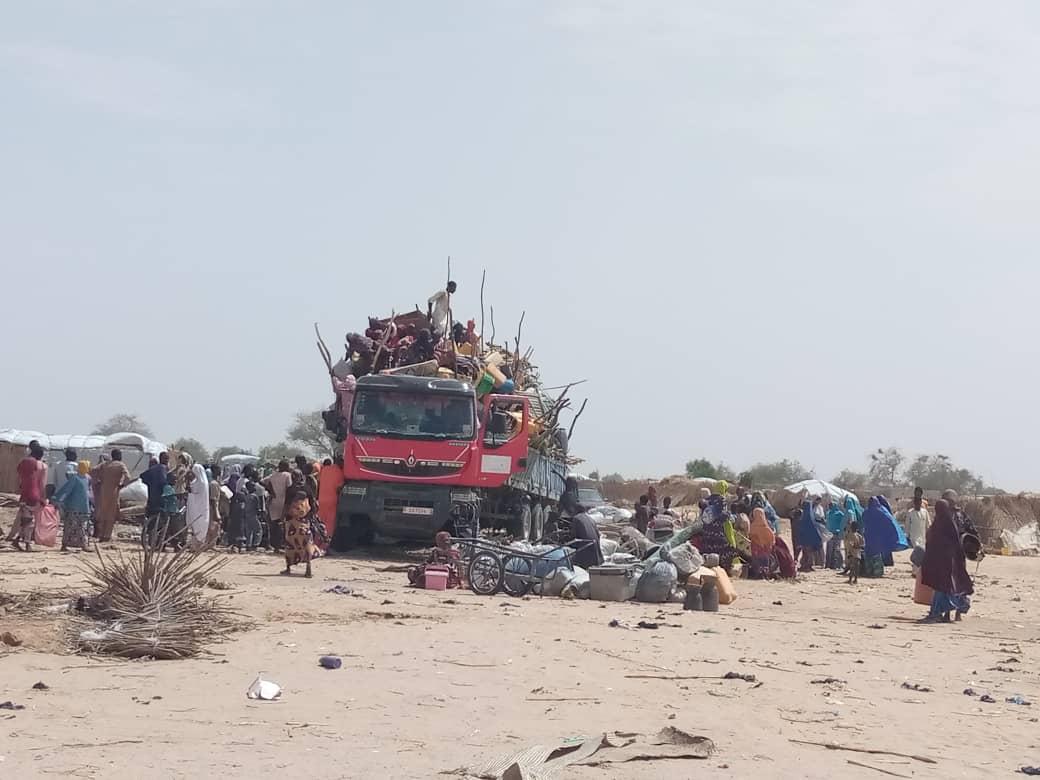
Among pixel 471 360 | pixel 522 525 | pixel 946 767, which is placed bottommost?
pixel 946 767

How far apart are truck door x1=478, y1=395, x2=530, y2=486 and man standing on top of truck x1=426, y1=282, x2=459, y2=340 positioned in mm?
2241

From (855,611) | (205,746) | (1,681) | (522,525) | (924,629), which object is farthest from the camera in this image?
(522,525)

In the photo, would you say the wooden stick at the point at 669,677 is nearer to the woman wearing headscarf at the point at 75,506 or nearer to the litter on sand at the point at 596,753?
the litter on sand at the point at 596,753

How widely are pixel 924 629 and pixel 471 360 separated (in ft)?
34.5

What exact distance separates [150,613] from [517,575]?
20.6 ft

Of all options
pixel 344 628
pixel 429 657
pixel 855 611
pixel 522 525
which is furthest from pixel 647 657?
pixel 522 525

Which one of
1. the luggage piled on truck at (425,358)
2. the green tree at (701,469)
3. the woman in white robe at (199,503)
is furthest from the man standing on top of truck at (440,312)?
the green tree at (701,469)

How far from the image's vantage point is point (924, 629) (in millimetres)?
14773

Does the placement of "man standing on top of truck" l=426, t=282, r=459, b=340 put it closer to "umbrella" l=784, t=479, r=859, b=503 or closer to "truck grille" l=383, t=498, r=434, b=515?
"truck grille" l=383, t=498, r=434, b=515

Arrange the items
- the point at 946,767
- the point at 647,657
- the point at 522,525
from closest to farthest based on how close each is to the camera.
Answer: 1. the point at 946,767
2. the point at 647,657
3. the point at 522,525

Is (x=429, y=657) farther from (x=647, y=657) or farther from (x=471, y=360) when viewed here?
(x=471, y=360)

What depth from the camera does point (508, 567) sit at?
51.1 feet

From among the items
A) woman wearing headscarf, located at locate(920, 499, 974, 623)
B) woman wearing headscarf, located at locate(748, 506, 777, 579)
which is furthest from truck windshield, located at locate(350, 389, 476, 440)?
woman wearing headscarf, located at locate(920, 499, 974, 623)

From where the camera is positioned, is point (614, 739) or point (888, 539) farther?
point (888, 539)
